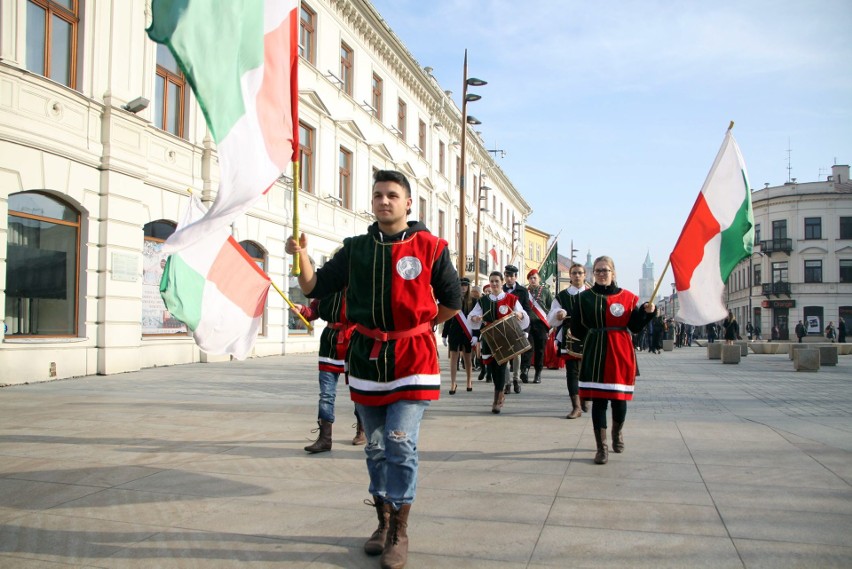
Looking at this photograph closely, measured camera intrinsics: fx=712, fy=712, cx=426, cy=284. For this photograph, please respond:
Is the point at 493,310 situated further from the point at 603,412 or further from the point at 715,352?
the point at 715,352

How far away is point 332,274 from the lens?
4.05 meters

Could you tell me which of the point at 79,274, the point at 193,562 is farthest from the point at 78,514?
the point at 79,274

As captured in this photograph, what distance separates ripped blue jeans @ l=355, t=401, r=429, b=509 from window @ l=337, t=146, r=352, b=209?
21.9 meters

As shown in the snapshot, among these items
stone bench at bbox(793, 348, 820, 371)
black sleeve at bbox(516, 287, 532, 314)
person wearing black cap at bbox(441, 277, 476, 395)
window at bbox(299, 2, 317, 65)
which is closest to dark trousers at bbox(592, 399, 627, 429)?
black sleeve at bbox(516, 287, 532, 314)

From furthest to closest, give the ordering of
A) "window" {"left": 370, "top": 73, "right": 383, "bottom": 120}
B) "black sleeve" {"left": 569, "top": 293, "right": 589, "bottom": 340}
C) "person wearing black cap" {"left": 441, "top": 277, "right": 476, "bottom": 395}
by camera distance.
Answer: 1. "window" {"left": 370, "top": 73, "right": 383, "bottom": 120}
2. "person wearing black cap" {"left": 441, "top": 277, "right": 476, "bottom": 395}
3. "black sleeve" {"left": 569, "top": 293, "right": 589, "bottom": 340}

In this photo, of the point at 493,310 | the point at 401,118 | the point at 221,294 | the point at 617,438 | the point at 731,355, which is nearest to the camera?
the point at 221,294

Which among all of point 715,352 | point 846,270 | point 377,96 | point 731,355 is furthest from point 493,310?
point 846,270

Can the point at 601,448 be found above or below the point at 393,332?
below

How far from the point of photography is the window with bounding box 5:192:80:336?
39.2ft

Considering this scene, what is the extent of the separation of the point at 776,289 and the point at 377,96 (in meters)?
49.0

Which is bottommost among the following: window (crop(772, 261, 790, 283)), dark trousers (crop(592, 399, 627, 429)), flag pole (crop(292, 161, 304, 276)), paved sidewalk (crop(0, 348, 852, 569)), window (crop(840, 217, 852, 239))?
paved sidewalk (crop(0, 348, 852, 569))

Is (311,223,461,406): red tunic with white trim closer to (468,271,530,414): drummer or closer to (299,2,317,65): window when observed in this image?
(468,271,530,414): drummer

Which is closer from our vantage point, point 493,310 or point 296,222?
point 296,222

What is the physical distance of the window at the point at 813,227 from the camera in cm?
6362
